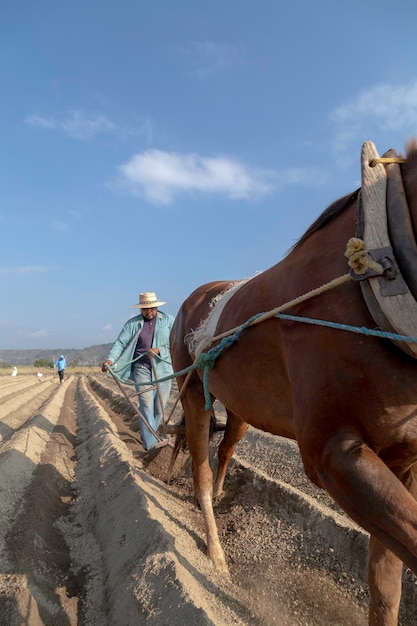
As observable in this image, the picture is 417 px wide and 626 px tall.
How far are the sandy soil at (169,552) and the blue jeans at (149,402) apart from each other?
280 mm

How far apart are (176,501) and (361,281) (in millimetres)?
3727

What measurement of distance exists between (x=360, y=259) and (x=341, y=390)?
1.38 feet

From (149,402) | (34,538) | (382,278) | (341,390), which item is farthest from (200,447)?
(382,278)

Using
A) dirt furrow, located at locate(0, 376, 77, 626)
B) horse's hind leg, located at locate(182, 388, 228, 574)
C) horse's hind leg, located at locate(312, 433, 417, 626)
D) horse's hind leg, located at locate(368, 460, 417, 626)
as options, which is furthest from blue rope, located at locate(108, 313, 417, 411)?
dirt furrow, located at locate(0, 376, 77, 626)

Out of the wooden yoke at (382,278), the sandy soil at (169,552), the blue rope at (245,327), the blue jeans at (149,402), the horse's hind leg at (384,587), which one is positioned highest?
the wooden yoke at (382,278)

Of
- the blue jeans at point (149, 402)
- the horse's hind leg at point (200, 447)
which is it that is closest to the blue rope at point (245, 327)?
the horse's hind leg at point (200, 447)

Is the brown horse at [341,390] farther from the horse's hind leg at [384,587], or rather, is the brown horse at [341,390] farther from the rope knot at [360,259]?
the rope knot at [360,259]

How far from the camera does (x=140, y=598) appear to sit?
8.91 feet

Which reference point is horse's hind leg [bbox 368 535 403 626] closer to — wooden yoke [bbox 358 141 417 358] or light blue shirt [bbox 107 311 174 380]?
wooden yoke [bbox 358 141 417 358]

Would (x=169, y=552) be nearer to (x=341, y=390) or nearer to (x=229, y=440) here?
(x=229, y=440)

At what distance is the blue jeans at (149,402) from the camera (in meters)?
5.98

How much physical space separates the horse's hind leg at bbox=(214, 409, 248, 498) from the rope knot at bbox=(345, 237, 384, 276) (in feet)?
9.15

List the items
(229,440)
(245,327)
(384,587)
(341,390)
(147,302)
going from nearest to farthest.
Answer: (341,390)
(384,587)
(245,327)
(229,440)
(147,302)

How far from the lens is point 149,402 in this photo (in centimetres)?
607
